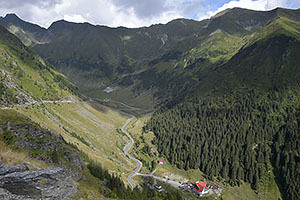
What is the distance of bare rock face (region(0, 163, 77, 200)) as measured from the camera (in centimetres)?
1962

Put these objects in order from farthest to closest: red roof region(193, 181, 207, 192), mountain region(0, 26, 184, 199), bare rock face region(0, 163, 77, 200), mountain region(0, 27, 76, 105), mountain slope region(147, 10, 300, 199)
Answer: mountain region(0, 27, 76, 105)
mountain slope region(147, 10, 300, 199)
red roof region(193, 181, 207, 192)
mountain region(0, 26, 184, 199)
bare rock face region(0, 163, 77, 200)

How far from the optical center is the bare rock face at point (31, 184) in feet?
64.4

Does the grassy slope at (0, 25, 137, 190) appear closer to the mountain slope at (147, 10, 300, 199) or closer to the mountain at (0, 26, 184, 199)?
the mountain at (0, 26, 184, 199)

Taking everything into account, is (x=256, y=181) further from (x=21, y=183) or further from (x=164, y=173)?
(x=21, y=183)

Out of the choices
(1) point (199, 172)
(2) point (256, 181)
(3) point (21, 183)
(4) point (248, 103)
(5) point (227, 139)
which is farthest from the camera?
(4) point (248, 103)

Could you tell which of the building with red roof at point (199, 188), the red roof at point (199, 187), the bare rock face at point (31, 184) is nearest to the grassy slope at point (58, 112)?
the building with red roof at point (199, 188)

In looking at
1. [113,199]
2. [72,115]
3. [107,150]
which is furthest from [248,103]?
[113,199]

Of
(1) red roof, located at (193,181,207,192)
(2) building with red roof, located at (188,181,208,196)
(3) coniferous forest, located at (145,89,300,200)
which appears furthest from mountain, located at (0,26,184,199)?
(3) coniferous forest, located at (145,89,300,200)

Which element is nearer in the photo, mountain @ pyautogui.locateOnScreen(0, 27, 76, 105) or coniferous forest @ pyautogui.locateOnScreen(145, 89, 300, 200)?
coniferous forest @ pyautogui.locateOnScreen(145, 89, 300, 200)

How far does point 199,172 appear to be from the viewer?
12656 centimetres

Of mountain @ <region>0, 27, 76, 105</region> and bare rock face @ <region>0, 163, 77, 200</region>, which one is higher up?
mountain @ <region>0, 27, 76, 105</region>

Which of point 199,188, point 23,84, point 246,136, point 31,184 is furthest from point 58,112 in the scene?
point 246,136

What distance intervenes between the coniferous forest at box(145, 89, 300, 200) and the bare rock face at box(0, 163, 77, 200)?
373 feet

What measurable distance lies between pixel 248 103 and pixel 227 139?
50064 mm
